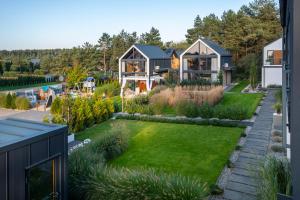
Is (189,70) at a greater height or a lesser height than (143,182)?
greater

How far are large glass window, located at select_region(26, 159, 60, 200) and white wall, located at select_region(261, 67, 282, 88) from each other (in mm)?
28184

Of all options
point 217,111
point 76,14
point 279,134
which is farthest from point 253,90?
point 76,14

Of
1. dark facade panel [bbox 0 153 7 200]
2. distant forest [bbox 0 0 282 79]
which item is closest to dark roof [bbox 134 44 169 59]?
distant forest [bbox 0 0 282 79]

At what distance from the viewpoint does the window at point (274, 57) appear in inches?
1192

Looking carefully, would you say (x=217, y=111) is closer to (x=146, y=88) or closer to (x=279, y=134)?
(x=279, y=134)

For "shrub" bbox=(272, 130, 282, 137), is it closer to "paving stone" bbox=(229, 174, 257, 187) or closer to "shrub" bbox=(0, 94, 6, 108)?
"paving stone" bbox=(229, 174, 257, 187)

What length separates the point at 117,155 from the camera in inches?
436

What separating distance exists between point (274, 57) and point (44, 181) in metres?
28.8

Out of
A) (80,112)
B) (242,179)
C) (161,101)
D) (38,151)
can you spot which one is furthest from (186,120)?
(38,151)

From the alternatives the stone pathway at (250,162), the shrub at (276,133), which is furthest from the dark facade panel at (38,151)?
the shrub at (276,133)

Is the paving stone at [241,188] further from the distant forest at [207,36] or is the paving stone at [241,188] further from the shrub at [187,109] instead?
the distant forest at [207,36]

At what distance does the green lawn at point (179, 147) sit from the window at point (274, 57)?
60.0ft

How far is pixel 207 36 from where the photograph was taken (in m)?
56.1

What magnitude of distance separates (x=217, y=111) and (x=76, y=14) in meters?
20.8
